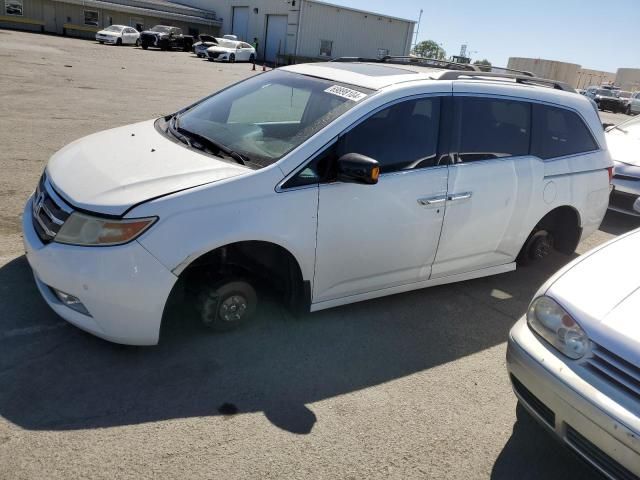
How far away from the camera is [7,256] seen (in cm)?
393

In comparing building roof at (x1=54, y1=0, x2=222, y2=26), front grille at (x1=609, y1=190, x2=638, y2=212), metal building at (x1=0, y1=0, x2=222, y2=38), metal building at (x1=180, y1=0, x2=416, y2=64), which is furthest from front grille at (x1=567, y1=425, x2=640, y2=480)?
building roof at (x1=54, y1=0, x2=222, y2=26)

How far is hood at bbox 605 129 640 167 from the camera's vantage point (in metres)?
7.09

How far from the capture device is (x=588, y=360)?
7.48 ft

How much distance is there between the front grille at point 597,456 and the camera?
2055 mm

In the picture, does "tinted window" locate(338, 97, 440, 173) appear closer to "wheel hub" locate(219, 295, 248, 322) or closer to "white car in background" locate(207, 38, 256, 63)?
"wheel hub" locate(219, 295, 248, 322)

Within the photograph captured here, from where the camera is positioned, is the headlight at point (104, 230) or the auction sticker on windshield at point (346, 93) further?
the auction sticker on windshield at point (346, 93)

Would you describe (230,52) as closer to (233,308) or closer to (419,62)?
(419,62)

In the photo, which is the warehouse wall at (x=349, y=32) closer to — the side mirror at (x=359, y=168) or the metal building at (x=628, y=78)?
the metal building at (x=628, y=78)

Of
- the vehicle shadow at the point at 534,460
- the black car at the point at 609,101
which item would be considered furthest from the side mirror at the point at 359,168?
the black car at the point at 609,101

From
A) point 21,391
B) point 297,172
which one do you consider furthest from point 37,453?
point 297,172

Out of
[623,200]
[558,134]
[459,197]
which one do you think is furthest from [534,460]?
[623,200]

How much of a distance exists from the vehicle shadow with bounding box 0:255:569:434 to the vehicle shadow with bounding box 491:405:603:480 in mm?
725

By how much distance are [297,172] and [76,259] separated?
4.34 ft

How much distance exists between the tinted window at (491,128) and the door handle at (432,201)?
0.37m
